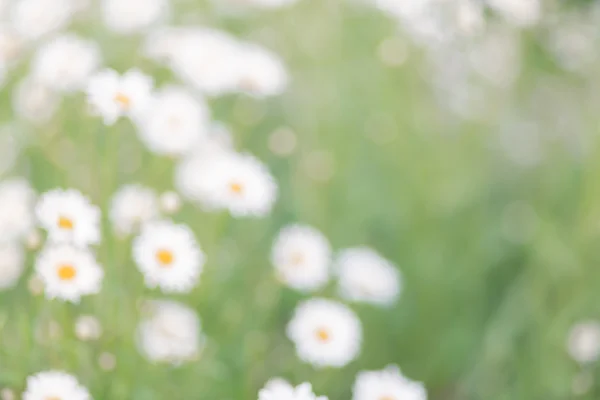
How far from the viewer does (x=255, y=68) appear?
1.73 meters

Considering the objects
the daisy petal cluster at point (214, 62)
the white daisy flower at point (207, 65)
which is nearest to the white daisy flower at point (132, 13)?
the daisy petal cluster at point (214, 62)

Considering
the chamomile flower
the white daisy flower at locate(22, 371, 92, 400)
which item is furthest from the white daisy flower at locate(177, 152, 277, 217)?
the white daisy flower at locate(22, 371, 92, 400)

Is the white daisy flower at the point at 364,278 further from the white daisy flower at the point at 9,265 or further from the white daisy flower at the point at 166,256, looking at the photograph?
the white daisy flower at the point at 9,265

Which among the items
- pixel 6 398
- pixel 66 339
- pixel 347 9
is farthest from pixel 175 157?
pixel 347 9

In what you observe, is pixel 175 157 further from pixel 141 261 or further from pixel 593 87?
pixel 593 87

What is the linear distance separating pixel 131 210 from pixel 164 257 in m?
0.18

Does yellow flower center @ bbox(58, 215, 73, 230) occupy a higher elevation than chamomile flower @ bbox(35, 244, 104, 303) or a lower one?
higher

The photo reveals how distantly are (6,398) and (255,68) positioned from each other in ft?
2.98

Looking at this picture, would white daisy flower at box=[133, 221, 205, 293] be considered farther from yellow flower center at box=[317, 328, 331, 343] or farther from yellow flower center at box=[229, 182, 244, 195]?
yellow flower center at box=[317, 328, 331, 343]

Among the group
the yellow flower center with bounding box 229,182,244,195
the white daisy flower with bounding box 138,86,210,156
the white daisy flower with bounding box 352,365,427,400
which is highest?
the white daisy flower with bounding box 138,86,210,156

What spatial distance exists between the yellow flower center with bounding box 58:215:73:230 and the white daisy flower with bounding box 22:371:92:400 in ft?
0.73

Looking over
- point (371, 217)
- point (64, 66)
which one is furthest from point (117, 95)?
point (371, 217)

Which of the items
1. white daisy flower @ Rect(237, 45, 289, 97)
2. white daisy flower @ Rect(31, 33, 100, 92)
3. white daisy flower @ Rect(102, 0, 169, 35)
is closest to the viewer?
white daisy flower @ Rect(31, 33, 100, 92)

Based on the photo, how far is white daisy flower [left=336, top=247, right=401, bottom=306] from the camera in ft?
5.25
